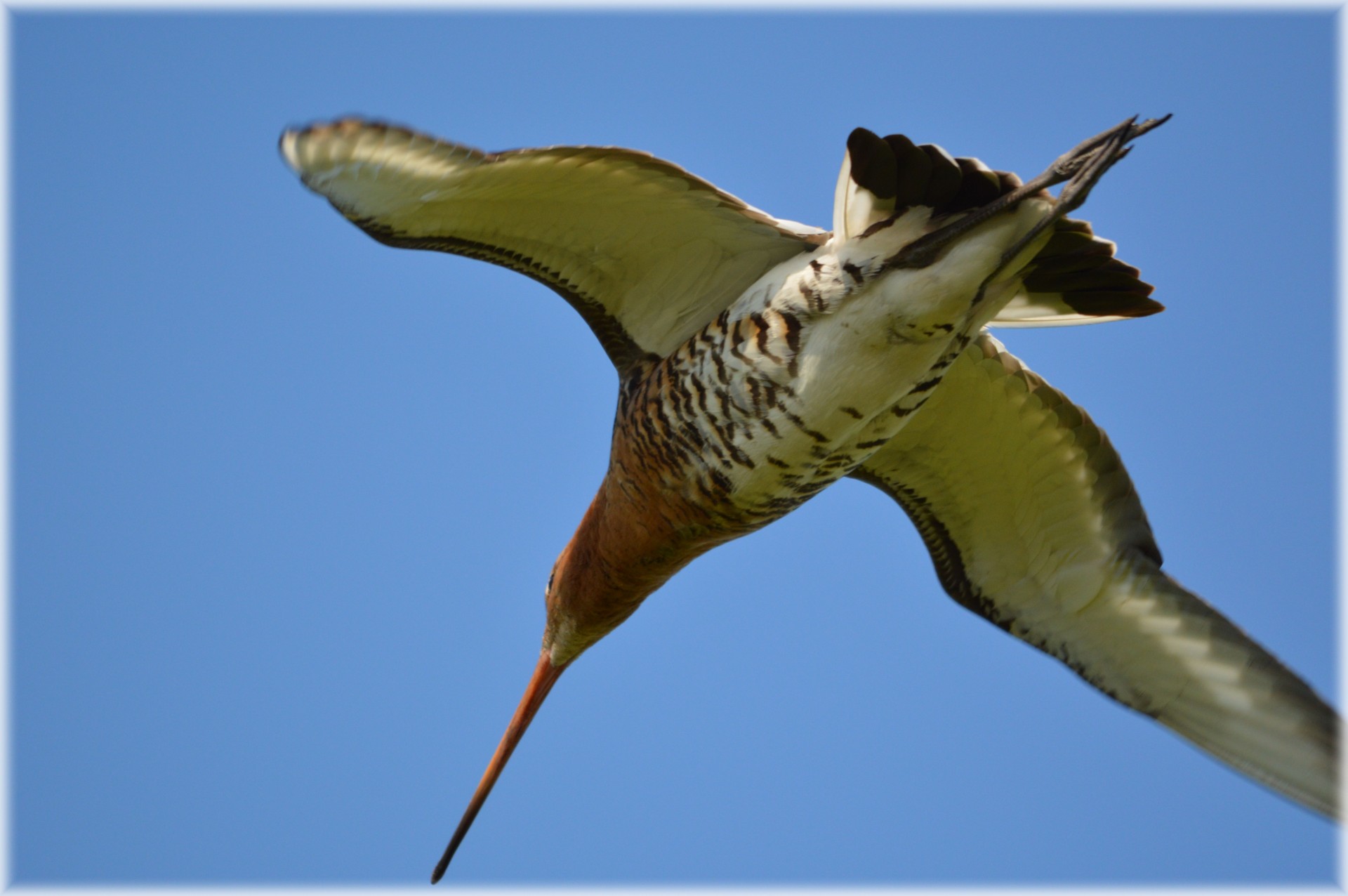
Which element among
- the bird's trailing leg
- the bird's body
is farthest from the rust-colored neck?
the bird's trailing leg

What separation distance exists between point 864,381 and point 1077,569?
1803mm

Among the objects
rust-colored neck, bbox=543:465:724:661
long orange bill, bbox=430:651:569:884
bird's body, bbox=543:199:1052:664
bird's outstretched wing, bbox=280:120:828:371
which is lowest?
long orange bill, bbox=430:651:569:884

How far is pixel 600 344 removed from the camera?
16.5 feet

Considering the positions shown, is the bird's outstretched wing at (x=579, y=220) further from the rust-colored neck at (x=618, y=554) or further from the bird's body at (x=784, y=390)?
the rust-colored neck at (x=618, y=554)

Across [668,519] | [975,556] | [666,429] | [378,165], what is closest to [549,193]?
[378,165]

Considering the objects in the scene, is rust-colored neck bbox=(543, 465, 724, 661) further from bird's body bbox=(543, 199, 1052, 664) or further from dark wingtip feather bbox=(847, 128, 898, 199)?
dark wingtip feather bbox=(847, 128, 898, 199)

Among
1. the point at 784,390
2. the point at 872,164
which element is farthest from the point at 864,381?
the point at 872,164

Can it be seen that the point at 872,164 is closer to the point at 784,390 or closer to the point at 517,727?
the point at 784,390

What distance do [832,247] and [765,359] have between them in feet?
1.40

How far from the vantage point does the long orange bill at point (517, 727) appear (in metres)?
5.90

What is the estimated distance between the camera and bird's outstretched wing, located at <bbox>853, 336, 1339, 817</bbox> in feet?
16.4

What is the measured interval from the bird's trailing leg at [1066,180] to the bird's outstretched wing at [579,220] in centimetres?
56

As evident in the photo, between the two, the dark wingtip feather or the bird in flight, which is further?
the bird in flight

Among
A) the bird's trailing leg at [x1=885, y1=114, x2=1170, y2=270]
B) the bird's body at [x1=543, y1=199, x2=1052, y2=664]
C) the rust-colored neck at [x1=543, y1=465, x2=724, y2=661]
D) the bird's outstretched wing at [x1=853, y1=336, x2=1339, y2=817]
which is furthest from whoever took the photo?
the bird's outstretched wing at [x1=853, y1=336, x2=1339, y2=817]
